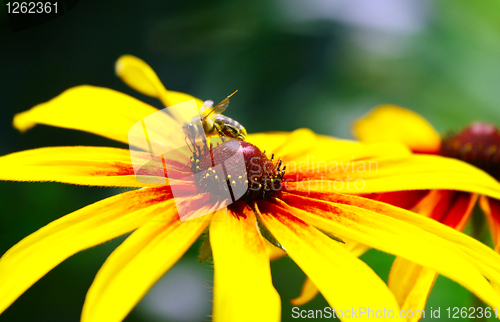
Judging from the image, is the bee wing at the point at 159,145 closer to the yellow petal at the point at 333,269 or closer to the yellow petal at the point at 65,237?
the yellow petal at the point at 65,237

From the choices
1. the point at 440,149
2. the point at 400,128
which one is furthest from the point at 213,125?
the point at 440,149

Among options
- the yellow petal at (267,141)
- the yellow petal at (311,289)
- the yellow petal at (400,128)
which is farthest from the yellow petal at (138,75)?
the yellow petal at (400,128)

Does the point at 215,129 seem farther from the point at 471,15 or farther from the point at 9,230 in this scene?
the point at 471,15

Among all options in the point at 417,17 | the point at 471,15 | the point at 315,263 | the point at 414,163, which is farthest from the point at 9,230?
the point at 471,15

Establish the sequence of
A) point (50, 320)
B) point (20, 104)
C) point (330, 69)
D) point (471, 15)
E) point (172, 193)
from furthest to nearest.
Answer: point (471, 15), point (330, 69), point (20, 104), point (50, 320), point (172, 193)

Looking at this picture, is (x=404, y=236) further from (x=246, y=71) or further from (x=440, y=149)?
(x=246, y=71)

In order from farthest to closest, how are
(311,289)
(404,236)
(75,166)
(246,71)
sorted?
1. (246,71)
2. (311,289)
3. (75,166)
4. (404,236)

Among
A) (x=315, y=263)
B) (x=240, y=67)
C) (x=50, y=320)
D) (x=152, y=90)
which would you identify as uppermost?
(x=240, y=67)
